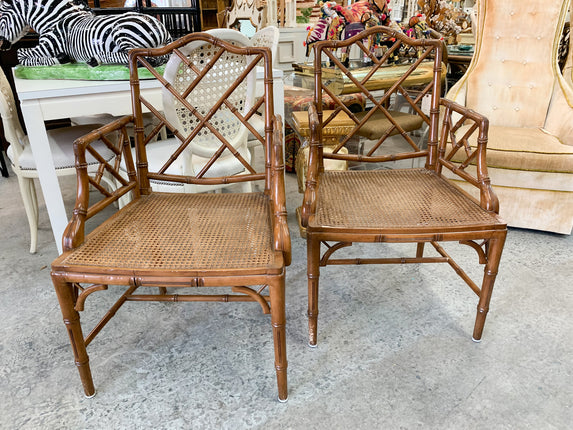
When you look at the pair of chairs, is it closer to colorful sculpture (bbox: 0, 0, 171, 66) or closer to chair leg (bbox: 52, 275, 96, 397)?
chair leg (bbox: 52, 275, 96, 397)

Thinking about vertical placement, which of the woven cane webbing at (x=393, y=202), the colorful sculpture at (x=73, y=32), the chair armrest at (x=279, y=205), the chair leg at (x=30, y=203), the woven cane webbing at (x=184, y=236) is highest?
the colorful sculpture at (x=73, y=32)

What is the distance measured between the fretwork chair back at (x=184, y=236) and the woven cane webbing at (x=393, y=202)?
22cm

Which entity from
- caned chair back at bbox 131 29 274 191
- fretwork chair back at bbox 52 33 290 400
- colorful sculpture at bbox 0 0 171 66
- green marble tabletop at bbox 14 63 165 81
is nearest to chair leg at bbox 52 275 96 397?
fretwork chair back at bbox 52 33 290 400

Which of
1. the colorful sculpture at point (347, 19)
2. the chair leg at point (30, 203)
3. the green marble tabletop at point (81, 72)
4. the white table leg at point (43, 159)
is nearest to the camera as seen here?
the white table leg at point (43, 159)

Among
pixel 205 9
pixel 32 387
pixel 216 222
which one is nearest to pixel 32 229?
pixel 32 387

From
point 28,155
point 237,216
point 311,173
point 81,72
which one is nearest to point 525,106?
point 311,173

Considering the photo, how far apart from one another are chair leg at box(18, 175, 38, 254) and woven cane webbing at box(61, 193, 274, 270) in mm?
898

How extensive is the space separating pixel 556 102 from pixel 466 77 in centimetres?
51

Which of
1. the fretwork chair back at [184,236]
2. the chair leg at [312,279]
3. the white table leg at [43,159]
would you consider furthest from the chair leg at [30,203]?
the chair leg at [312,279]

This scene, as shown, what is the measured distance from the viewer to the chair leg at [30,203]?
2.00 m

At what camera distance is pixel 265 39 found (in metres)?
2.51

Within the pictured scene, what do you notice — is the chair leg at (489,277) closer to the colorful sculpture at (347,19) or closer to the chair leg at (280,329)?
the chair leg at (280,329)

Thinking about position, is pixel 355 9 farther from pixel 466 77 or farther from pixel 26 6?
pixel 26 6

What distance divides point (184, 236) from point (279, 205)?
0.31 metres
